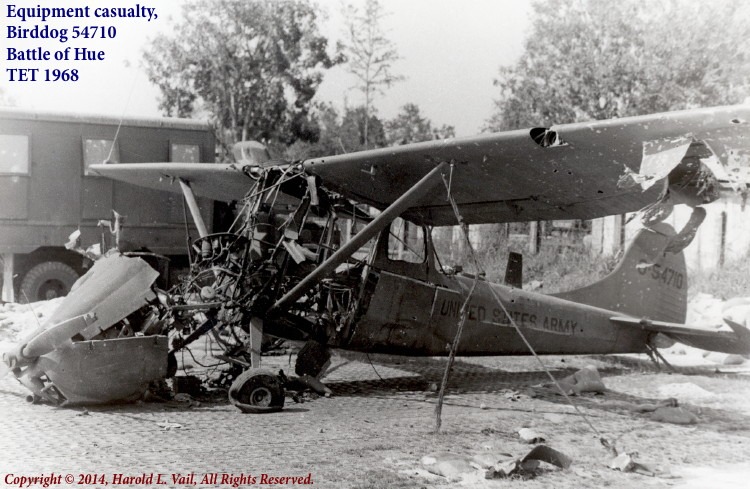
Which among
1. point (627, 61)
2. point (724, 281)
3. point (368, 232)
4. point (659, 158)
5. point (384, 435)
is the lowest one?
point (384, 435)

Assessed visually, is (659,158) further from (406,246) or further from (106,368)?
(106,368)

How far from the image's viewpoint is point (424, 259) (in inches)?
317

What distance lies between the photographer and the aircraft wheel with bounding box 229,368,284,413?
6.23 meters

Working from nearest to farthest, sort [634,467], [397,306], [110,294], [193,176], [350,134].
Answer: [634,467] < [110,294] < [397,306] < [193,176] < [350,134]

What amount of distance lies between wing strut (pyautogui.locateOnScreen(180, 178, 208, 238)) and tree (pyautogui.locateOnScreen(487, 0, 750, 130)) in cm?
1694

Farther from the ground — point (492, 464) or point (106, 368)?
point (106, 368)

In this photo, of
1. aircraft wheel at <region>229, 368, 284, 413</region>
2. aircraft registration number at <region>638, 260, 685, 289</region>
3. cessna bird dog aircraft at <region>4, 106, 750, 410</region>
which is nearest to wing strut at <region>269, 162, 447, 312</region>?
cessna bird dog aircraft at <region>4, 106, 750, 410</region>

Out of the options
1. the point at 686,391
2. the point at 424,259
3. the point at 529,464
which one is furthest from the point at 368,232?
the point at 686,391

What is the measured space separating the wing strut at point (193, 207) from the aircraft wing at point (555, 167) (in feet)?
5.83

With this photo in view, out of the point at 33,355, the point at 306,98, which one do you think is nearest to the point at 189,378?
the point at 33,355

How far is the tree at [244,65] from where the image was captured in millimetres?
27234

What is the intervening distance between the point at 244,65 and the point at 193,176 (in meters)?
20.0

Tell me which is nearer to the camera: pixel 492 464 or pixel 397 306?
pixel 492 464

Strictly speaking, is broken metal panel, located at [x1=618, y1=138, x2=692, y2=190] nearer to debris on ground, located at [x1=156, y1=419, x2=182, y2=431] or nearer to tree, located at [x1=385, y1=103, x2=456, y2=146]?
debris on ground, located at [x1=156, y1=419, x2=182, y2=431]
